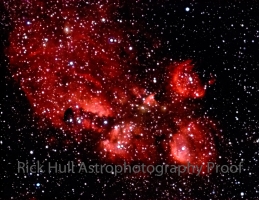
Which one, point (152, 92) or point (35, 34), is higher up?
point (35, 34)

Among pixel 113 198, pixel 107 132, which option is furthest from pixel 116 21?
pixel 113 198

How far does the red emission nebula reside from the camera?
8.81 feet

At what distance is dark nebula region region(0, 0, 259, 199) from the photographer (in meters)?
2.70

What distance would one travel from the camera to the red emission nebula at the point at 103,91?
2.69 m

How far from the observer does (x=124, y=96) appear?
286cm

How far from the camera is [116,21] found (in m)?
2.72

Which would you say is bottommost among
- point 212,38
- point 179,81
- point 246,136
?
point 246,136

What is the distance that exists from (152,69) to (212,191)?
1.31 m

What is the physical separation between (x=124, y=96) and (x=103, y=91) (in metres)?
0.20

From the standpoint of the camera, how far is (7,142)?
275cm

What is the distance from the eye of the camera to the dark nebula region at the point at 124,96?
2695 millimetres

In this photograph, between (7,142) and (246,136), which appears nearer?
(7,142)

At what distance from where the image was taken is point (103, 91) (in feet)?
9.29

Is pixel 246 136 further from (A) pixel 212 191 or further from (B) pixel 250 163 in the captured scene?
(A) pixel 212 191
